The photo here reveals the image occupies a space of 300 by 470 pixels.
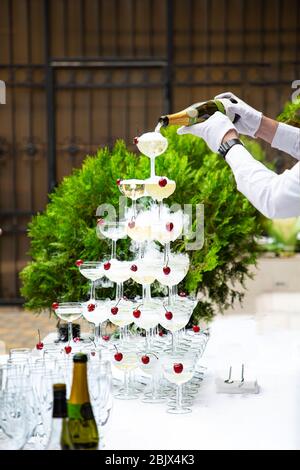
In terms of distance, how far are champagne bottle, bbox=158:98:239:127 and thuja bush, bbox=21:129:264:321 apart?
0.88 m

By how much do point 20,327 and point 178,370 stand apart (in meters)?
4.23

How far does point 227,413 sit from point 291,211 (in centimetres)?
56

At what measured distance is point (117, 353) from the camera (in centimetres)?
205

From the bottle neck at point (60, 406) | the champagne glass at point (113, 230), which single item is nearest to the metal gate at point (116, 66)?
the champagne glass at point (113, 230)

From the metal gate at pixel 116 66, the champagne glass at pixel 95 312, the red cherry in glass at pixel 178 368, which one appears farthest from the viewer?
the metal gate at pixel 116 66

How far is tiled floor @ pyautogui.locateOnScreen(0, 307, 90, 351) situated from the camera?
5453mm

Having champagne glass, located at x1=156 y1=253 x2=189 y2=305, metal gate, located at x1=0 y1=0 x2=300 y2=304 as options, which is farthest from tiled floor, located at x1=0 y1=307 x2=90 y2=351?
champagne glass, located at x1=156 y1=253 x2=189 y2=305

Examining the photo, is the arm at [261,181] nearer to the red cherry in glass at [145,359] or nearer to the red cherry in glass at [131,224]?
the red cherry in glass at [131,224]

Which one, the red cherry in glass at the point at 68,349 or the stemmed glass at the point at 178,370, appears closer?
the stemmed glass at the point at 178,370

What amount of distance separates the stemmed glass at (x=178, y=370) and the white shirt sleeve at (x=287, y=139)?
23.4 inches

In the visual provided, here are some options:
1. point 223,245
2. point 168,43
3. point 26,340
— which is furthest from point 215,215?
point 168,43

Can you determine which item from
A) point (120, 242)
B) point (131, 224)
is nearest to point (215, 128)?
point (131, 224)

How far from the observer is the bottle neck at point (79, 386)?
141 cm

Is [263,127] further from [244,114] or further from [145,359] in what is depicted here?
[145,359]
